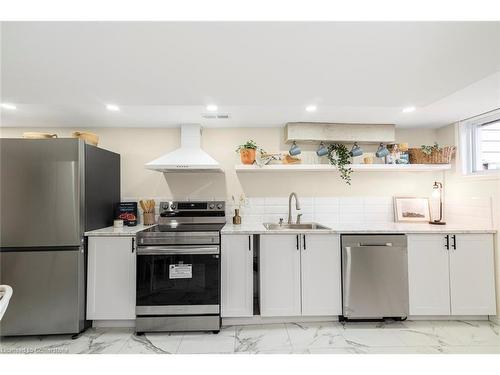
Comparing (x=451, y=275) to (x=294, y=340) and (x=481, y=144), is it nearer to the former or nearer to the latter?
(x=481, y=144)

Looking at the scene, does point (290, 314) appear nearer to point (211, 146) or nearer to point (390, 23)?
point (211, 146)

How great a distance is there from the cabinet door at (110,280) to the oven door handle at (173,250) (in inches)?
7.0

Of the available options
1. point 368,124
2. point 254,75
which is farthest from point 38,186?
point 368,124

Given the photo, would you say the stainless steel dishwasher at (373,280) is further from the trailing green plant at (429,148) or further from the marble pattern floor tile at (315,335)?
the trailing green plant at (429,148)

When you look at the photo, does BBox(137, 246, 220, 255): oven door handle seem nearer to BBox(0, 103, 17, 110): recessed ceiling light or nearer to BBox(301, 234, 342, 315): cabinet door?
BBox(301, 234, 342, 315): cabinet door

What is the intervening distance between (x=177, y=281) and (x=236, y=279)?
1.74 feet

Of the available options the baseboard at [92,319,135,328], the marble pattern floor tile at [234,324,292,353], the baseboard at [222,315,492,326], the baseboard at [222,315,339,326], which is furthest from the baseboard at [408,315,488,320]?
the baseboard at [92,319,135,328]

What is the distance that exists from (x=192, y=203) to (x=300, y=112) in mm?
1562

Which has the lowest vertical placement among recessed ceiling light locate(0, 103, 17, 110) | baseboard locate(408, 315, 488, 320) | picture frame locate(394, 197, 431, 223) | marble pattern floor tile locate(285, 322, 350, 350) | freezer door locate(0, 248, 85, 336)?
marble pattern floor tile locate(285, 322, 350, 350)

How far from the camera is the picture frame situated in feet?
10.2

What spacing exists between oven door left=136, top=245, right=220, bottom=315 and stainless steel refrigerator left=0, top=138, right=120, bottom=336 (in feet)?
1.79

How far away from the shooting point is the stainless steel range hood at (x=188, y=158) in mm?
2650

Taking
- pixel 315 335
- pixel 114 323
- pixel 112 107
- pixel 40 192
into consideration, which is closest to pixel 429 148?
pixel 315 335

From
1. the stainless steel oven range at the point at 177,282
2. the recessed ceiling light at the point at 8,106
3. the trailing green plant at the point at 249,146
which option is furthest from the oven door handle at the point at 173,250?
the recessed ceiling light at the point at 8,106
